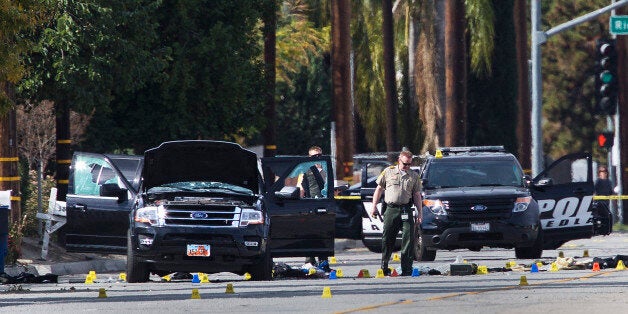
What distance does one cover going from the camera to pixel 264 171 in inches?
894

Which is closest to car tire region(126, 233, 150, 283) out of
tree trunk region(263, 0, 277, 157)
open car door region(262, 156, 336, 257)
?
open car door region(262, 156, 336, 257)

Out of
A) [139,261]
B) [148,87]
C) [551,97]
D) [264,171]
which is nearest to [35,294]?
[139,261]

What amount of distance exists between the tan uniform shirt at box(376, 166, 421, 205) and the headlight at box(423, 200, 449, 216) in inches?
103

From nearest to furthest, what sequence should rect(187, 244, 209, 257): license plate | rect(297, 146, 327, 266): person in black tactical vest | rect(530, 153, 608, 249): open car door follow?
rect(187, 244, 209, 257): license plate, rect(297, 146, 327, 266): person in black tactical vest, rect(530, 153, 608, 249): open car door

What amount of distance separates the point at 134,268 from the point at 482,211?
21.9ft

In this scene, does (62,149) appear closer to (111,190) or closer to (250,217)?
(111,190)

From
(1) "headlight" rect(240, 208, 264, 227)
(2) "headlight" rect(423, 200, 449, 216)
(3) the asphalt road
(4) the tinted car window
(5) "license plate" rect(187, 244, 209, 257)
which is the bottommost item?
(3) the asphalt road

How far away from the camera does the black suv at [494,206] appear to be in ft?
81.1

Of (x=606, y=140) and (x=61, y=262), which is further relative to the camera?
(x=606, y=140)

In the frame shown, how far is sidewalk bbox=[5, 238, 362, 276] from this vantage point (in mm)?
25359

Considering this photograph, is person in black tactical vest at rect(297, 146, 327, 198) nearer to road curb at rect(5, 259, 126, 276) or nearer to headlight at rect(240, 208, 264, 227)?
headlight at rect(240, 208, 264, 227)

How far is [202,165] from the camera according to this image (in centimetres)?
2109

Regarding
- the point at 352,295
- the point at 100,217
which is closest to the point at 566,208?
the point at 100,217

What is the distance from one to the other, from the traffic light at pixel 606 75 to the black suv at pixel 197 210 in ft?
50.3
